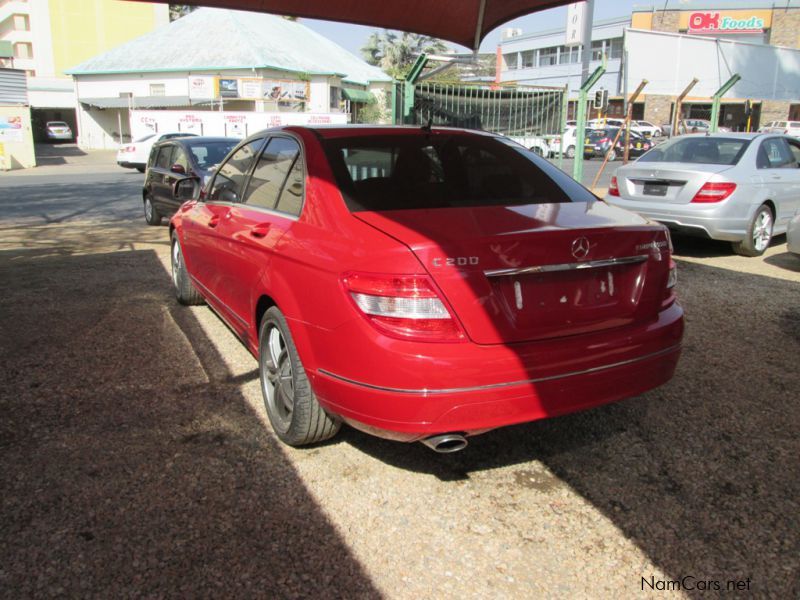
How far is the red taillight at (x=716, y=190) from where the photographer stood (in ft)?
25.0

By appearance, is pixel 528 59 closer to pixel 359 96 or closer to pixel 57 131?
pixel 359 96

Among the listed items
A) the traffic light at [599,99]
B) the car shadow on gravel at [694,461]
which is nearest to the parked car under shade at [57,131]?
the traffic light at [599,99]

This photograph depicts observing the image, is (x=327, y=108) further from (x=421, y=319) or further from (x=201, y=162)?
(x=421, y=319)

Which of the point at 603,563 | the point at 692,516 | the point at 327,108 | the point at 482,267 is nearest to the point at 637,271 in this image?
the point at 482,267

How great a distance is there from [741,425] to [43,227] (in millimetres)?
11352

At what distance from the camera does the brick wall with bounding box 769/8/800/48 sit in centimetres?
5684

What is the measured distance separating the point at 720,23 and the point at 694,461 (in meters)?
65.0

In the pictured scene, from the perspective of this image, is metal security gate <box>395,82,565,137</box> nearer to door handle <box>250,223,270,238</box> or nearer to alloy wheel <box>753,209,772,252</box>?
alloy wheel <box>753,209,772,252</box>

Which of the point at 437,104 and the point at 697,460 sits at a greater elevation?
the point at 437,104

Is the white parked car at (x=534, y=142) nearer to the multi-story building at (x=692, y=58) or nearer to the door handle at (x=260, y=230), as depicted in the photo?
the door handle at (x=260, y=230)

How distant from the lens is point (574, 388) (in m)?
2.86

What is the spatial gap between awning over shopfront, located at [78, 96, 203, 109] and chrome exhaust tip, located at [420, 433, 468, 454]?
38498mm

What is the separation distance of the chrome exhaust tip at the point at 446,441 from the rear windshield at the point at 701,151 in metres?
6.73

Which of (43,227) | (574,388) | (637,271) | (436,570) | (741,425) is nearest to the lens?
(436,570)
